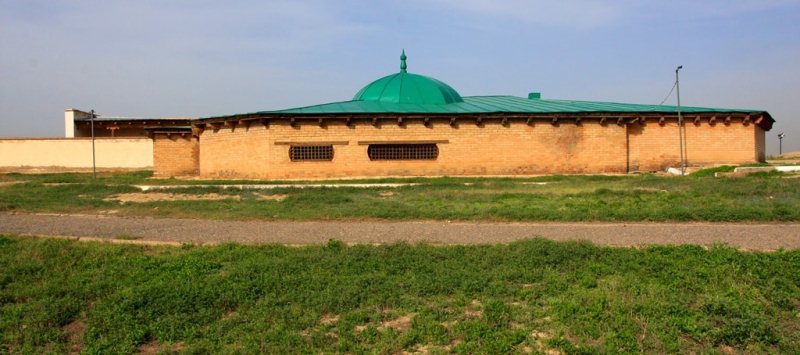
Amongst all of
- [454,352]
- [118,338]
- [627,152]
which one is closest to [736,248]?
[454,352]

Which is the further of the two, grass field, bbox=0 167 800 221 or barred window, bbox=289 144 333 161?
barred window, bbox=289 144 333 161

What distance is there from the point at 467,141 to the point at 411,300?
688 inches

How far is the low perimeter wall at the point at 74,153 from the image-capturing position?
37.4 metres

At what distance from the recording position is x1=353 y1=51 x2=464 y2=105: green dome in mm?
27172

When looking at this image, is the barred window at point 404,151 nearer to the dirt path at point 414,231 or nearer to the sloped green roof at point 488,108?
the sloped green roof at point 488,108

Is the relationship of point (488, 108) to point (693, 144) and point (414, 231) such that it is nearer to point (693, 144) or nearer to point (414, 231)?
point (693, 144)

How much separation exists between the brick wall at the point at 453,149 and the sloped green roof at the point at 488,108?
1.98 feet

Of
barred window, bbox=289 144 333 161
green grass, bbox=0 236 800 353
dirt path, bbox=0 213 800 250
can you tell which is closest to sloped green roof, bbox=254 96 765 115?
barred window, bbox=289 144 333 161

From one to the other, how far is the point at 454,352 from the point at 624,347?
1.34m

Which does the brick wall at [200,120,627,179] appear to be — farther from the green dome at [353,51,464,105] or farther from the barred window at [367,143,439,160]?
the green dome at [353,51,464,105]

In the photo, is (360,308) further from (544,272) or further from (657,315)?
(657,315)

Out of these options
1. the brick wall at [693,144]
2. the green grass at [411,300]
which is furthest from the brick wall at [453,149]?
the green grass at [411,300]

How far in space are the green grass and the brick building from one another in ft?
48.8

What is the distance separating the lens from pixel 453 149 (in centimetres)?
2302
